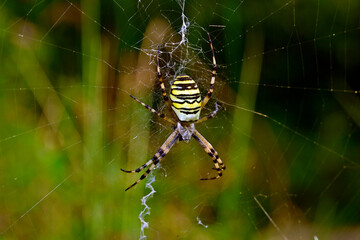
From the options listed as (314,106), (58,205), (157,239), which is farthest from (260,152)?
(58,205)

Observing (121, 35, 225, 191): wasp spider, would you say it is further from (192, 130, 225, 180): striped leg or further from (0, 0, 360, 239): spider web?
(0, 0, 360, 239): spider web

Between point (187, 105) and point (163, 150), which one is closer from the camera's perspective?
point (187, 105)

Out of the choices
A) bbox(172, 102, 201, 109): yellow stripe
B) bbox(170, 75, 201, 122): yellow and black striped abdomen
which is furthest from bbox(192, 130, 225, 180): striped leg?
bbox(172, 102, 201, 109): yellow stripe

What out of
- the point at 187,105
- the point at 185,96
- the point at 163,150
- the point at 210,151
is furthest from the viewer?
the point at 210,151

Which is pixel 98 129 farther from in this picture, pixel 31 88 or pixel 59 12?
pixel 59 12

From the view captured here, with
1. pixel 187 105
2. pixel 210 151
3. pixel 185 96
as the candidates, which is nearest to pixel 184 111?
pixel 187 105

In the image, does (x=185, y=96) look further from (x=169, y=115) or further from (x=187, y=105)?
(x=169, y=115)
